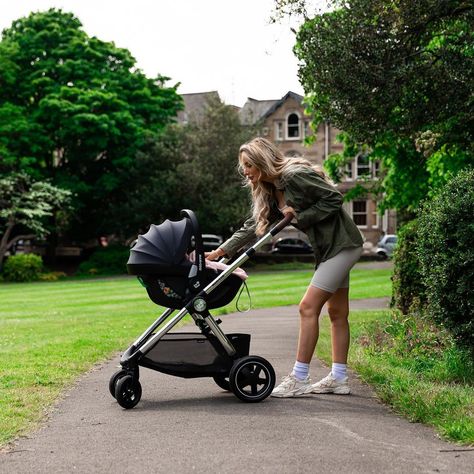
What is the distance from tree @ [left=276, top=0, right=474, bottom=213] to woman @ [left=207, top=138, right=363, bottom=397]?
192 inches

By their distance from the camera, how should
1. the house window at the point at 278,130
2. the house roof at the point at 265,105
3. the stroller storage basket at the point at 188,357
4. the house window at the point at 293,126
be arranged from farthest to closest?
the house window at the point at 278,130
the house window at the point at 293,126
the house roof at the point at 265,105
the stroller storage basket at the point at 188,357

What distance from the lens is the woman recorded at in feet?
22.6

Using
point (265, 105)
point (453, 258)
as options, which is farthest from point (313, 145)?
point (453, 258)

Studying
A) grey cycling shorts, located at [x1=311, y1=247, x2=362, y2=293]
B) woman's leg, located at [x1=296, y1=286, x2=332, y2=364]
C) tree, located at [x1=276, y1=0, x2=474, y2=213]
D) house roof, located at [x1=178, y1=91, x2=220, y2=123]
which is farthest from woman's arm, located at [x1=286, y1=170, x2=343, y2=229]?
house roof, located at [x1=178, y1=91, x2=220, y2=123]

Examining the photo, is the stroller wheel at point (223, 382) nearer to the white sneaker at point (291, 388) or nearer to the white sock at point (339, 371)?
the white sneaker at point (291, 388)

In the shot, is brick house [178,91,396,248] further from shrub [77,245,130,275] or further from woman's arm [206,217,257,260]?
woman's arm [206,217,257,260]

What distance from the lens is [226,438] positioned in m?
5.36

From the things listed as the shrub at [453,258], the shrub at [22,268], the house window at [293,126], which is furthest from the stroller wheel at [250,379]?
the house window at [293,126]

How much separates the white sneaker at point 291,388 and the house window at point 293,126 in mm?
63214

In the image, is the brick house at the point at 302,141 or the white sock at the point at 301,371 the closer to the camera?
the white sock at the point at 301,371

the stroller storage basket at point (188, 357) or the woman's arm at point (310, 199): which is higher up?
the woman's arm at point (310, 199)

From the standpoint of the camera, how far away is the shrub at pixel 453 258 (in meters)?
7.29

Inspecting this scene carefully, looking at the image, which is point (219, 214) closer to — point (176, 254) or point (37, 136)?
point (37, 136)

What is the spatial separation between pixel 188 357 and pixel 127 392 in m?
0.57
